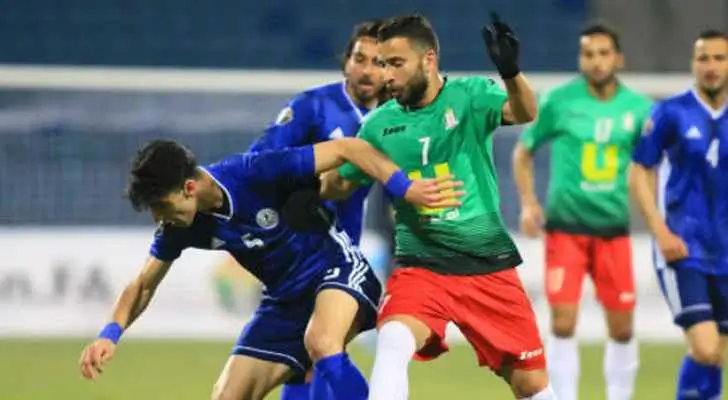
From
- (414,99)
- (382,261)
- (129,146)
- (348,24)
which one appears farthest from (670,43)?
(414,99)

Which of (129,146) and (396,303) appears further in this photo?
(129,146)

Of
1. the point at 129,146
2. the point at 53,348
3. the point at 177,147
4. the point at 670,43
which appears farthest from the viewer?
the point at 670,43

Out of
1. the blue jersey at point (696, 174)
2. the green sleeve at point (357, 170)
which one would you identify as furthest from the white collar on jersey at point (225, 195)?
the blue jersey at point (696, 174)

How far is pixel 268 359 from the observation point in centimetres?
670

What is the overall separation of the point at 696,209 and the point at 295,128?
6.10 feet

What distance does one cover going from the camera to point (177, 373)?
35.1 feet

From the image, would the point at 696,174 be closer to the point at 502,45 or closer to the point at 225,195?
the point at 502,45

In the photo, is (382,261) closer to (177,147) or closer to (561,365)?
(561,365)

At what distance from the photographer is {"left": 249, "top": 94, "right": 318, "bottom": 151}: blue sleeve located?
300 inches

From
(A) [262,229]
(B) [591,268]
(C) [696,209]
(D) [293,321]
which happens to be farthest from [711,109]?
(A) [262,229]

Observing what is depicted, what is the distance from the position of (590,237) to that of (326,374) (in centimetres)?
367

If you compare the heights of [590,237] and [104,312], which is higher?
[590,237]

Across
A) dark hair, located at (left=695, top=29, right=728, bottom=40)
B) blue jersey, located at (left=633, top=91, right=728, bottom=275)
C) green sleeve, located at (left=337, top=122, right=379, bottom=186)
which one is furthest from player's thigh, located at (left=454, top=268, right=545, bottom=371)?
dark hair, located at (left=695, top=29, right=728, bottom=40)

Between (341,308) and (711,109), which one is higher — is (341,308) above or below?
below
